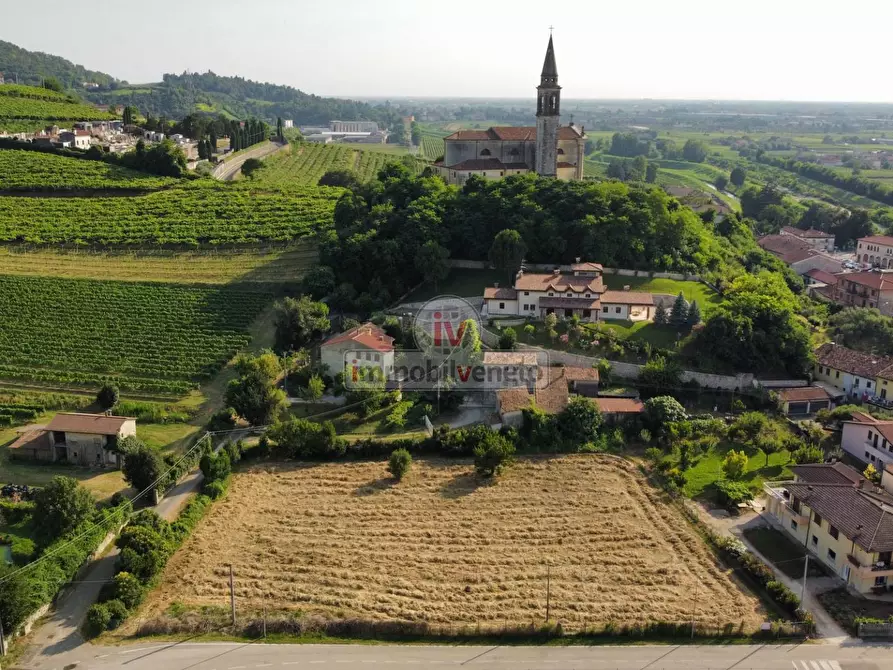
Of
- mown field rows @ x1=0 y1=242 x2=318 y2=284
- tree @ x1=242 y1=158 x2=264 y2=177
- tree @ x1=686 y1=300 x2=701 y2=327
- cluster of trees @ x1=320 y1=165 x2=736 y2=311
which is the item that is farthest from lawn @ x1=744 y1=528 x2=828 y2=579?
tree @ x1=242 y1=158 x2=264 y2=177

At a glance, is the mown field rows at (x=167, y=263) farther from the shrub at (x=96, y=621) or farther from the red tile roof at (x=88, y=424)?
the shrub at (x=96, y=621)

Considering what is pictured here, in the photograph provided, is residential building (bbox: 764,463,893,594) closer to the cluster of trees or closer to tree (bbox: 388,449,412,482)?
tree (bbox: 388,449,412,482)

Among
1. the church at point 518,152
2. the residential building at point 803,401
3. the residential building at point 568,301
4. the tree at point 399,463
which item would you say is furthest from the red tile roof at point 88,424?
the church at point 518,152

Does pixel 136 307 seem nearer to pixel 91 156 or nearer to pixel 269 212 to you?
pixel 269 212

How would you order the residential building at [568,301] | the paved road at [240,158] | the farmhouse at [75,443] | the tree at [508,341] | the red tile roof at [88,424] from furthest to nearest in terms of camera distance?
1. the paved road at [240,158]
2. the residential building at [568,301]
3. the tree at [508,341]
4. the farmhouse at [75,443]
5. the red tile roof at [88,424]

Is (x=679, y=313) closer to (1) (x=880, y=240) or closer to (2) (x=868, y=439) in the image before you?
(2) (x=868, y=439)

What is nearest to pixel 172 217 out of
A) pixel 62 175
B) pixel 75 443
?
pixel 62 175
